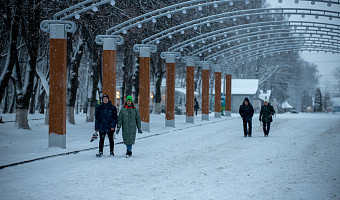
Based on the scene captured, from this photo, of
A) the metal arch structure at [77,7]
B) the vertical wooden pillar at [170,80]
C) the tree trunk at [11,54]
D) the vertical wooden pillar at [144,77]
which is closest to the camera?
the metal arch structure at [77,7]

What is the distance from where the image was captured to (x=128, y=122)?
42.7ft

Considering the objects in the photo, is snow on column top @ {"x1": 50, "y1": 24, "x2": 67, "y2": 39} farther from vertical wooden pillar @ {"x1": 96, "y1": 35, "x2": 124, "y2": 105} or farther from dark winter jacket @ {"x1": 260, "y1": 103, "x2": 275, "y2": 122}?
dark winter jacket @ {"x1": 260, "y1": 103, "x2": 275, "y2": 122}

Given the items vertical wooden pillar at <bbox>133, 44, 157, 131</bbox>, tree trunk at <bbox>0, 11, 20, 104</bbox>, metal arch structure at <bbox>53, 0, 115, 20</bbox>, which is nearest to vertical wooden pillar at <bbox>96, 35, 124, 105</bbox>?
metal arch structure at <bbox>53, 0, 115, 20</bbox>

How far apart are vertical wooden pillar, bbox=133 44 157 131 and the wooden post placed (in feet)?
28.6

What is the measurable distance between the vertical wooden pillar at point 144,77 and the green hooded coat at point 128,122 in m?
10.4

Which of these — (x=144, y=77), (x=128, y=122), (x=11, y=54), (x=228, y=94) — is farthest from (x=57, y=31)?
(x=228, y=94)

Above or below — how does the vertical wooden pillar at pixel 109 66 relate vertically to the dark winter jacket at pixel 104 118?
above

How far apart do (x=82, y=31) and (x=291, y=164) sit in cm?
1747

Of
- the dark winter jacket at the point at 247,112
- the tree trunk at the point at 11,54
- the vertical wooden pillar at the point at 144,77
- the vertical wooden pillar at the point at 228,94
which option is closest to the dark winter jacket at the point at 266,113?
the dark winter jacket at the point at 247,112

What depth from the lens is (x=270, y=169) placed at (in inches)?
416

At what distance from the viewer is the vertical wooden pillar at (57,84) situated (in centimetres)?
1483

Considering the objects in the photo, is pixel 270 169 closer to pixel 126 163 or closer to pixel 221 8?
pixel 126 163

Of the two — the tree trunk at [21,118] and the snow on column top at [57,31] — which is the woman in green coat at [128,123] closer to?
Result: the snow on column top at [57,31]

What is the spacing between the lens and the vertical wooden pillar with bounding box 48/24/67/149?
584 inches
